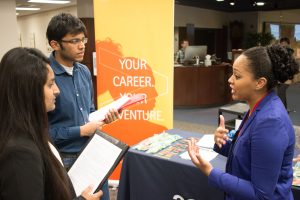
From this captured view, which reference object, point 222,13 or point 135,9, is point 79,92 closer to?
point 135,9

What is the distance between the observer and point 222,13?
12297 millimetres

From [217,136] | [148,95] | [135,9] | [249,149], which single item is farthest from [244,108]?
[249,149]

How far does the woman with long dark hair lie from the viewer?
82cm

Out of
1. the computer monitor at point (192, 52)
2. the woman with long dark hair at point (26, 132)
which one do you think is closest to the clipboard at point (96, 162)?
the woman with long dark hair at point (26, 132)

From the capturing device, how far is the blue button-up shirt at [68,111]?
5.63 feet

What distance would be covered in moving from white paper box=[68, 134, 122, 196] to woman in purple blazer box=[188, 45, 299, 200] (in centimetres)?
43

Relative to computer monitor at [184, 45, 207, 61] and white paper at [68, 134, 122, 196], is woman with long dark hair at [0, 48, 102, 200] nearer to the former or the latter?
white paper at [68, 134, 122, 196]

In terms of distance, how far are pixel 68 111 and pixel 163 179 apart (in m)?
0.77

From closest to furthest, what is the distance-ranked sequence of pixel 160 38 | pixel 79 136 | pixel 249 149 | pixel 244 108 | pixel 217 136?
pixel 249 149
pixel 217 136
pixel 79 136
pixel 160 38
pixel 244 108

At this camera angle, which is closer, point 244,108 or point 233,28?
point 244,108

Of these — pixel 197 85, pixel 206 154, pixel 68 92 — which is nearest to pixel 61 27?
pixel 68 92

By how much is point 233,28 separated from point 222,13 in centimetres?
77

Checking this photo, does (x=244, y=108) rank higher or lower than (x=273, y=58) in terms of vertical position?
lower

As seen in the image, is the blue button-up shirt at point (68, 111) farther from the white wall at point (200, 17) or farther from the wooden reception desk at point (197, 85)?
the white wall at point (200, 17)
